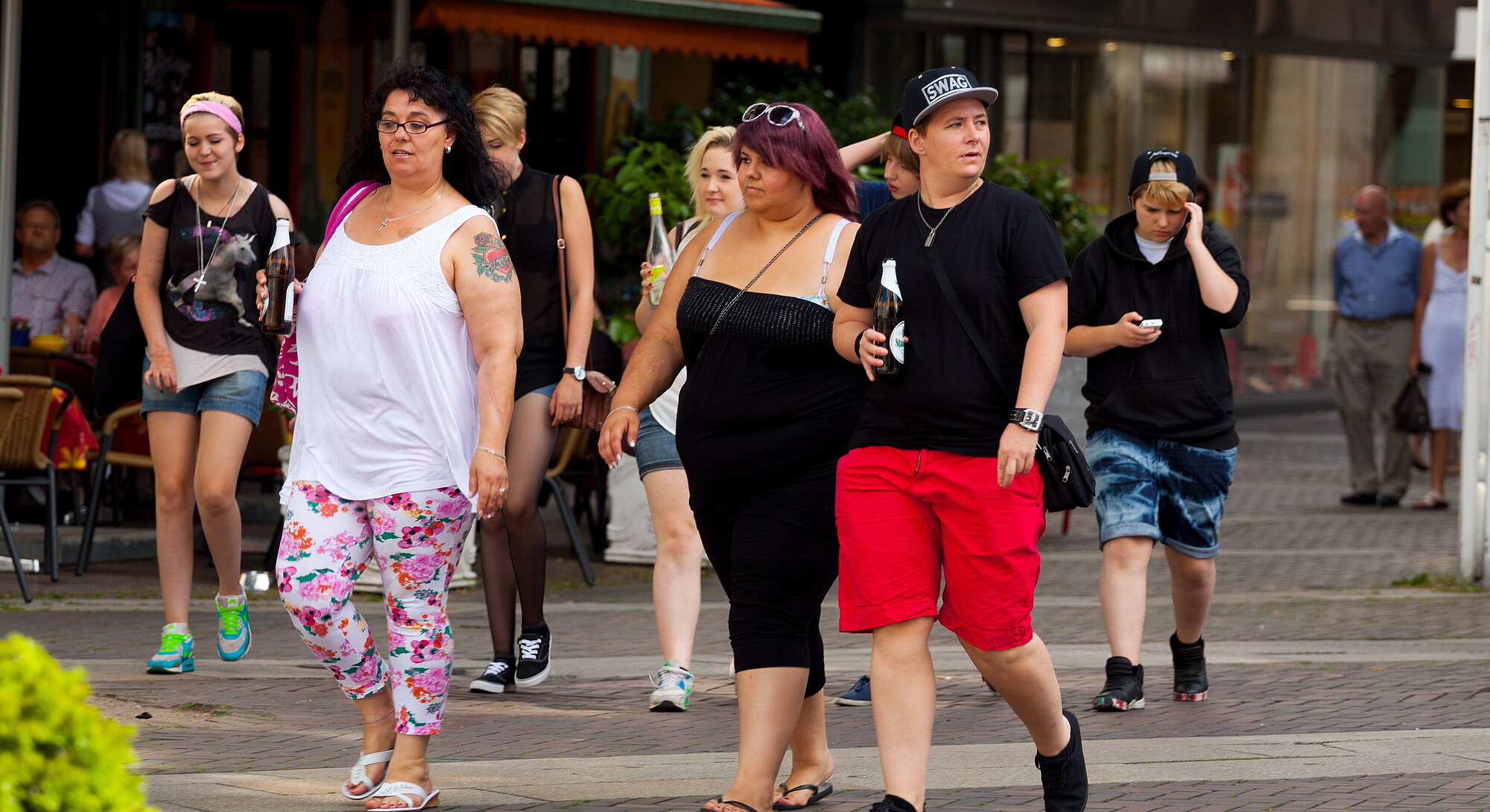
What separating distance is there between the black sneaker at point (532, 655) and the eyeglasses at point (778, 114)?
2.41 meters

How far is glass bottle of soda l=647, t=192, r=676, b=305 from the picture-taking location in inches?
267

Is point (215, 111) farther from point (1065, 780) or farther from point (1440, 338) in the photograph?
point (1440, 338)

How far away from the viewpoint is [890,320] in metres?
4.38

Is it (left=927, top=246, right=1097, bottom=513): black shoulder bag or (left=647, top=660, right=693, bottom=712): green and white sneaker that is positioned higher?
(left=927, top=246, right=1097, bottom=513): black shoulder bag

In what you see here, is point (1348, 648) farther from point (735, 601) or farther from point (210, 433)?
point (210, 433)

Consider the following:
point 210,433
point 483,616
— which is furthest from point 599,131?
point 210,433

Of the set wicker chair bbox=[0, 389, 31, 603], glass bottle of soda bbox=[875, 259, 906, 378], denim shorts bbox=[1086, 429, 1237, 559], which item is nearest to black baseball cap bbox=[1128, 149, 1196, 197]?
denim shorts bbox=[1086, 429, 1237, 559]

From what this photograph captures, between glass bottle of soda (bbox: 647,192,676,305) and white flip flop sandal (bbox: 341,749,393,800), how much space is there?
2.29 meters

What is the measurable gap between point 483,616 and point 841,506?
4205 mm

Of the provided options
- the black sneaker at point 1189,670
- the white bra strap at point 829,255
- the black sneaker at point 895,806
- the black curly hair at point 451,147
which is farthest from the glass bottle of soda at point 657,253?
the black sneaker at point 895,806

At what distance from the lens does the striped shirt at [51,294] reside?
1152 centimetres

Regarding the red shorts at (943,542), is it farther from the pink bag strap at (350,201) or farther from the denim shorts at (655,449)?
the denim shorts at (655,449)

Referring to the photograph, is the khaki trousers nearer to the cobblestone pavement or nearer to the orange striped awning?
the cobblestone pavement

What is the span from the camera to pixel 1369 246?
1325 cm
